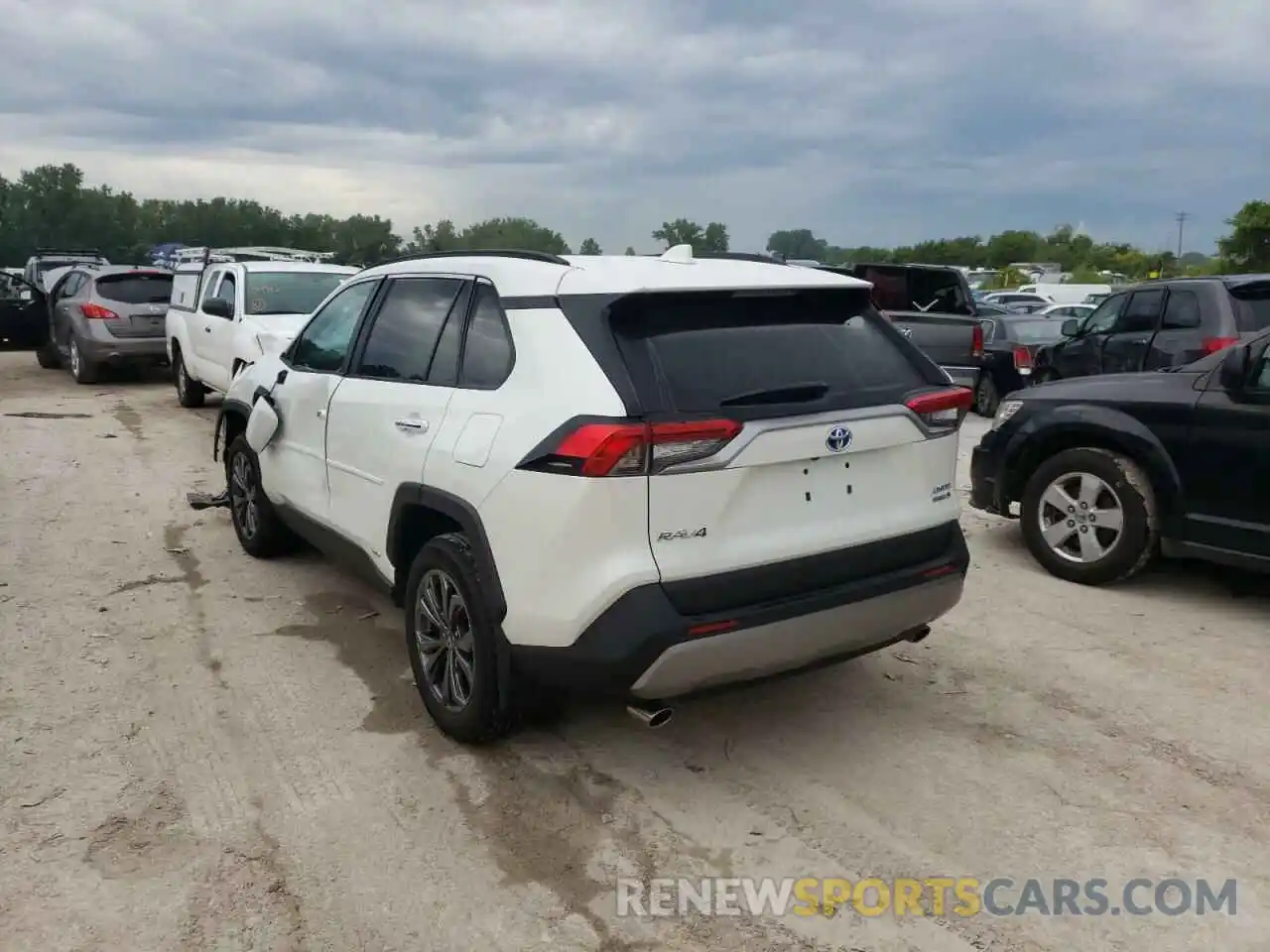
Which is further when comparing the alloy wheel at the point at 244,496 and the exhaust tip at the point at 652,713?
the alloy wheel at the point at 244,496

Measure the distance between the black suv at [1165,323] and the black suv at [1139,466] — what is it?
12.6 feet

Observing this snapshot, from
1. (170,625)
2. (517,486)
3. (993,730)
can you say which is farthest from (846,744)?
(170,625)

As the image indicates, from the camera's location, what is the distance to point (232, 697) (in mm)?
4414

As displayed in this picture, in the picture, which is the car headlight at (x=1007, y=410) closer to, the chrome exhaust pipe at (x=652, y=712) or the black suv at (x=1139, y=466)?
the black suv at (x=1139, y=466)

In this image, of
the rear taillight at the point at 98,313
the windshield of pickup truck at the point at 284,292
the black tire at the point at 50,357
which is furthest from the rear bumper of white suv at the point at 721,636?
the black tire at the point at 50,357

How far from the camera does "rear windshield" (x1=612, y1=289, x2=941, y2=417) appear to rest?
336 cm

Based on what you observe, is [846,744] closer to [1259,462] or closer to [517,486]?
[517,486]

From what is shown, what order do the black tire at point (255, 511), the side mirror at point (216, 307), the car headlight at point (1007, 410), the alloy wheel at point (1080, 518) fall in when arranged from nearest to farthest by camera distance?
1. the alloy wheel at point (1080, 518)
2. the black tire at point (255, 511)
3. the car headlight at point (1007, 410)
4. the side mirror at point (216, 307)

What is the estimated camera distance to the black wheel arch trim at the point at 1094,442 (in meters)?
5.73

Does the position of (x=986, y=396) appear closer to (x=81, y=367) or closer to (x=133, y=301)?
(x=133, y=301)

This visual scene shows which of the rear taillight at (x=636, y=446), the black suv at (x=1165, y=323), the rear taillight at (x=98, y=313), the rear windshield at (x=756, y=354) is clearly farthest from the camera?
the rear taillight at (x=98, y=313)

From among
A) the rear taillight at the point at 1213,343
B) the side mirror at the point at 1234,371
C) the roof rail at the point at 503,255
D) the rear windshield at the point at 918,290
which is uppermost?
the rear windshield at the point at 918,290

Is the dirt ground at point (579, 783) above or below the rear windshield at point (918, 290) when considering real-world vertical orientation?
below

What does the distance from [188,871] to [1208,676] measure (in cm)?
428
